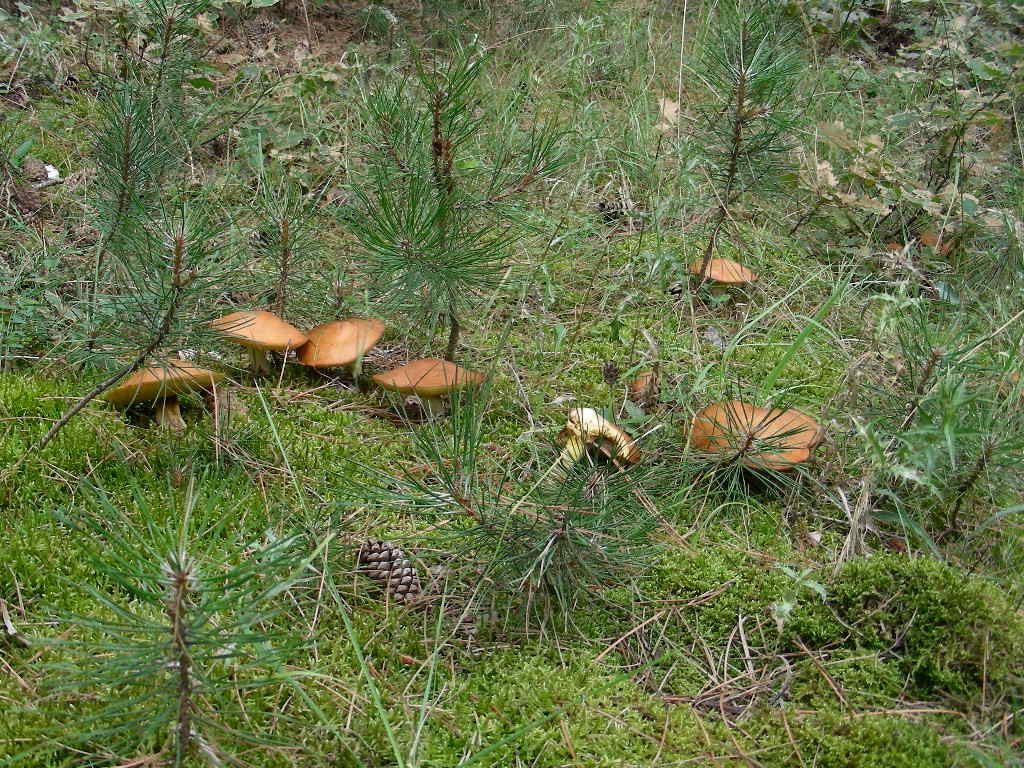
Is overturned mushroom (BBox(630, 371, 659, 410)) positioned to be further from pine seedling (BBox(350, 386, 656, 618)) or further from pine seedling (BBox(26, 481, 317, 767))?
pine seedling (BBox(26, 481, 317, 767))

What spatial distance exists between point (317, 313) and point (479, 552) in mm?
1564

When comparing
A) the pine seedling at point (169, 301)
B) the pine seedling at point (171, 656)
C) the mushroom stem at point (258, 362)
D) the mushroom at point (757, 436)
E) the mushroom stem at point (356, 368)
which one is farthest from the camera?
the mushroom stem at point (258, 362)

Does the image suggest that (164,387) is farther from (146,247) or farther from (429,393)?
(429,393)

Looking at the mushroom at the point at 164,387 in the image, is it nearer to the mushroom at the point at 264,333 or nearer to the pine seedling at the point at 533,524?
the mushroom at the point at 264,333

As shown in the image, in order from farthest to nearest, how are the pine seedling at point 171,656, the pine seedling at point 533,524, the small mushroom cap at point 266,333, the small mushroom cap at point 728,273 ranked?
the small mushroom cap at point 728,273
the small mushroom cap at point 266,333
the pine seedling at point 533,524
the pine seedling at point 171,656

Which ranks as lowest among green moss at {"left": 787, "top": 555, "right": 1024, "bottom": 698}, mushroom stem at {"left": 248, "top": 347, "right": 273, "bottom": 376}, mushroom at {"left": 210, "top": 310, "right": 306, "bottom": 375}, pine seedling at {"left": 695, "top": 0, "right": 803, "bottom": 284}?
mushroom stem at {"left": 248, "top": 347, "right": 273, "bottom": 376}

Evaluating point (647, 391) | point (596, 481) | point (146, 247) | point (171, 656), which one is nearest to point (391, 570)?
point (596, 481)

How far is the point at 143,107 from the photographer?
2.64 meters

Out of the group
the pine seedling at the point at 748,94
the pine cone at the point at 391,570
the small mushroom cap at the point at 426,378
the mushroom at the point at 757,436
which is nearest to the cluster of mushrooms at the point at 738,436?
the mushroom at the point at 757,436

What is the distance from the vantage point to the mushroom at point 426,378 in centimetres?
269

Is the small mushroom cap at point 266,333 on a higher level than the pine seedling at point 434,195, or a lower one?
lower

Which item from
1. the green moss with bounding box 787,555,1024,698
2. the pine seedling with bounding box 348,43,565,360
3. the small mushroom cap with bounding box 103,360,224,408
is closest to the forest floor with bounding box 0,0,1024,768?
the green moss with bounding box 787,555,1024,698

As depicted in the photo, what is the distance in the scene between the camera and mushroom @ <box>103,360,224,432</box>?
238cm

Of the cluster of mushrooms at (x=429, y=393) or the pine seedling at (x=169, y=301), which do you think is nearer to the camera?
the pine seedling at (x=169, y=301)
